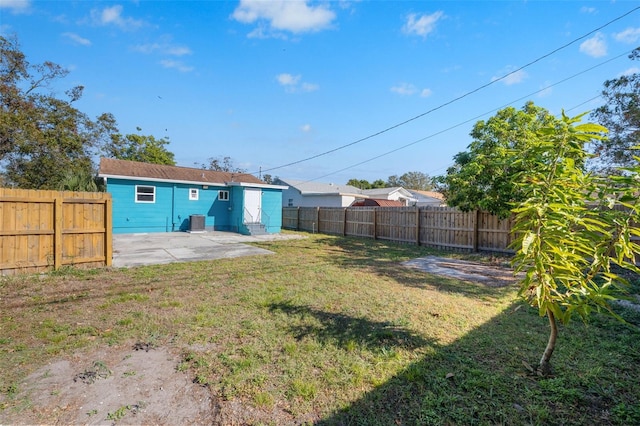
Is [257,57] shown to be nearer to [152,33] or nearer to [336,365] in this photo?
[152,33]

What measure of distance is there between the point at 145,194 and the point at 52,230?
866 centimetres

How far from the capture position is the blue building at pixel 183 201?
1379 centimetres

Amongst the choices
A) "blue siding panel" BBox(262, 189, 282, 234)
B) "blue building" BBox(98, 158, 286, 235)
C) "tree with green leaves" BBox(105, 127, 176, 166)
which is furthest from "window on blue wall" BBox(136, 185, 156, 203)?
"tree with green leaves" BBox(105, 127, 176, 166)

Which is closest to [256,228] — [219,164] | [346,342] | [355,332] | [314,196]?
[355,332]

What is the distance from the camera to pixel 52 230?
20.5ft

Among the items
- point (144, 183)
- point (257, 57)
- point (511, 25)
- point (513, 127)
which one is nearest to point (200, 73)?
point (257, 57)

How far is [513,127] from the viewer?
29.5 ft

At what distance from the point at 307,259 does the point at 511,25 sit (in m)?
8.41

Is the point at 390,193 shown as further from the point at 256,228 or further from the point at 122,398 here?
the point at 122,398

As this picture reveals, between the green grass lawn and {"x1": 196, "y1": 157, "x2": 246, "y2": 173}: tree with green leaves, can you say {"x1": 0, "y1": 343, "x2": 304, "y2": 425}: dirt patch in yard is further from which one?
{"x1": 196, "y1": 157, "x2": 246, "y2": 173}: tree with green leaves

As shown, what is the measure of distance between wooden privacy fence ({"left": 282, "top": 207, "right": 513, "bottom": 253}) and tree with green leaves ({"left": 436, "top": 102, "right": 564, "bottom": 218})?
45.2 inches

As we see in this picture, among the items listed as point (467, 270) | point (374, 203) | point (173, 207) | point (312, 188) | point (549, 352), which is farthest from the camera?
point (312, 188)

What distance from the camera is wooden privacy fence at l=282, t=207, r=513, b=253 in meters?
10.2

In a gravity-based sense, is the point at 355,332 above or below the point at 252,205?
below
